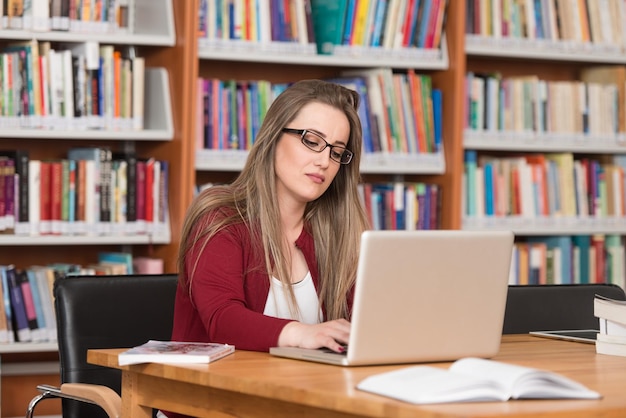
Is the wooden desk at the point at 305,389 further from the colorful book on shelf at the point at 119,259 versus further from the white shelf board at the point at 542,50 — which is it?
the white shelf board at the point at 542,50

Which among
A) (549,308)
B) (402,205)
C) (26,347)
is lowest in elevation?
(26,347)

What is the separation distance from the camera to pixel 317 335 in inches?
75.1

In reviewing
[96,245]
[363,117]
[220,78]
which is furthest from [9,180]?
[363,117]

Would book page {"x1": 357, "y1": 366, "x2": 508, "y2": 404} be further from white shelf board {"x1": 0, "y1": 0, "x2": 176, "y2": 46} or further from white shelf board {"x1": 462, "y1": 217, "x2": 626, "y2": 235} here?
white shelf board {"x1": 462, "y1": 217, "x2": 626, "y2": 235}

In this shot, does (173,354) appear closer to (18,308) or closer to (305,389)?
(305,389)

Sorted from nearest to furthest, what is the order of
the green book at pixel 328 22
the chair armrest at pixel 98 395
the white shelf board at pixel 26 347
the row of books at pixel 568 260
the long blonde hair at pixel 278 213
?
the chair armrest at pixel 98 395
the long blonde hair at pixel 278 213
the white shelf board at pixel 26 347
the green book at pixel 328 22
the row of books at pixel 568 260

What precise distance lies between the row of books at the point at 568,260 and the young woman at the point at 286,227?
83.5 inches

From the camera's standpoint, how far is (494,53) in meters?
4.27

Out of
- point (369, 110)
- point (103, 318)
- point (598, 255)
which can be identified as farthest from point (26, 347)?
point (598, 255)

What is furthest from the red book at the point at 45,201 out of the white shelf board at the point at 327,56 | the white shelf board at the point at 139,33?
the white shelf board at the point at 327,56

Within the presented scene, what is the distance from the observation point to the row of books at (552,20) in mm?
4289

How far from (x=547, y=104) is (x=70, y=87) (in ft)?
6.37

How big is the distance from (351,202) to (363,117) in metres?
1.63

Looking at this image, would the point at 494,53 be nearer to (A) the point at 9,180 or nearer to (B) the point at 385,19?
(B) the point at 385,19
